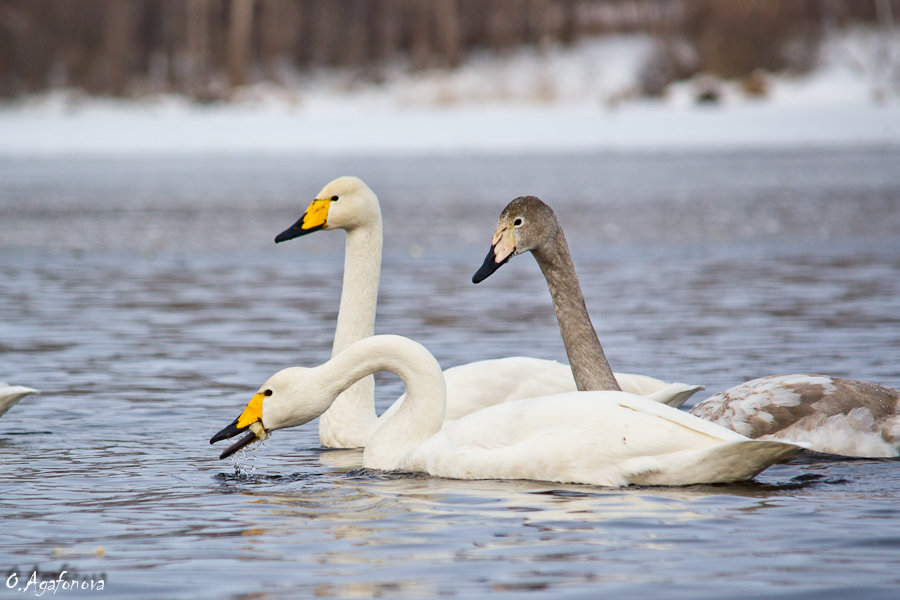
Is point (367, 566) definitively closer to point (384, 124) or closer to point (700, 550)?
point (700, 550)

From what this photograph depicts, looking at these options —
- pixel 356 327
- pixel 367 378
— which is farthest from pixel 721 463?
pixel 356 327

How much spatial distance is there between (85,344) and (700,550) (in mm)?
6362

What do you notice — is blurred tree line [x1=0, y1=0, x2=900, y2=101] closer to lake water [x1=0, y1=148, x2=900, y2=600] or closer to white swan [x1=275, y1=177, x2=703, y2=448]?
lake water [x1=0, y1=148, x2=900, y2=600]

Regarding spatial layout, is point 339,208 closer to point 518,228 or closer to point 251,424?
point 518,228

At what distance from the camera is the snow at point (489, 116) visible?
31031mm

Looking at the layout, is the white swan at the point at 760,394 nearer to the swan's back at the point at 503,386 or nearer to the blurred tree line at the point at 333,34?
the swan's back at the point at 503,386

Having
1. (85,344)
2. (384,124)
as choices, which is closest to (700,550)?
(85,344)

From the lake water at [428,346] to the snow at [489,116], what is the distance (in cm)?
825

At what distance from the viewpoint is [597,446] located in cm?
579

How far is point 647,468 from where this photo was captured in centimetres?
572

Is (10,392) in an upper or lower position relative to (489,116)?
lower

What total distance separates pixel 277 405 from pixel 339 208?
1591 mm

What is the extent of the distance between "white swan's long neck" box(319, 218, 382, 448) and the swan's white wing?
1143 millimetres

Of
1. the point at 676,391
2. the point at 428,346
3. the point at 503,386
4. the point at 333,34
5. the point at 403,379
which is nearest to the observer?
the point at 403,379
